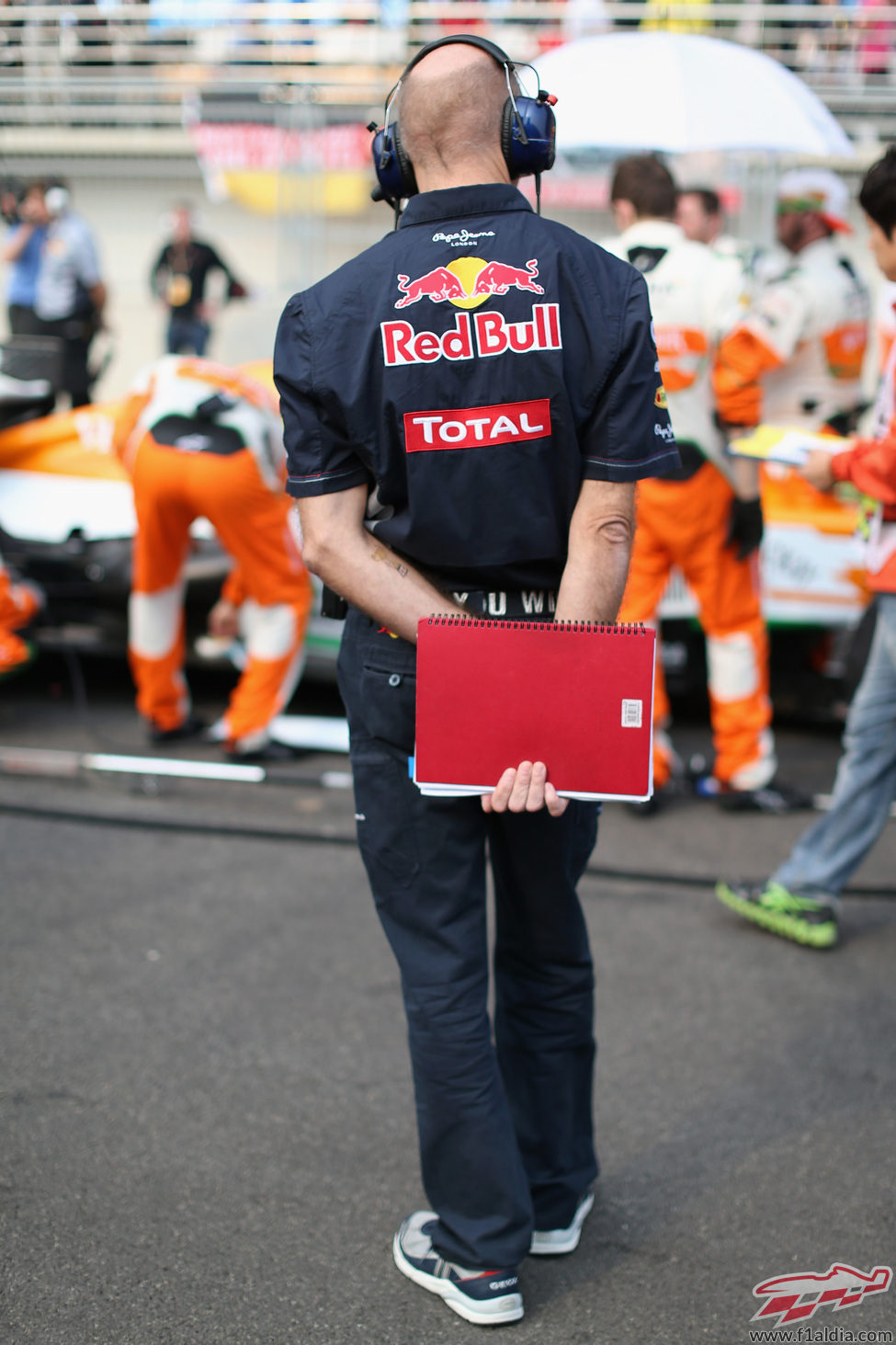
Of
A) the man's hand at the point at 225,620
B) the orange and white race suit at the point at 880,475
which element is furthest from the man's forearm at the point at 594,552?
the man's hand at the point at 225,620

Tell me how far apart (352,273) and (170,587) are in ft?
9.67

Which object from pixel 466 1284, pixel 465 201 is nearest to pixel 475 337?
pixel 465 201

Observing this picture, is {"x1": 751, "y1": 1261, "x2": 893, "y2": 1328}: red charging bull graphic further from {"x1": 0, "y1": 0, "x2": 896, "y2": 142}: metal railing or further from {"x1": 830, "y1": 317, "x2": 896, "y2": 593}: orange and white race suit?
{"x1": 0, "y1": 0, "x2": 896, "y2": 142}: metal railing

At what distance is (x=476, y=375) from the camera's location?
181 cm

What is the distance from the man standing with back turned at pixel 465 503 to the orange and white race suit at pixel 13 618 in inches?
Result: 121

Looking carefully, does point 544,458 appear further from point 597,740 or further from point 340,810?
point 340,810

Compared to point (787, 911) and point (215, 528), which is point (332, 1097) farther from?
point (215, 528)

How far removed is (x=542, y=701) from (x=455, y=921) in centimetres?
45

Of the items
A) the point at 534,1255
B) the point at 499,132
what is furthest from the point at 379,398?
the point at 534,1255

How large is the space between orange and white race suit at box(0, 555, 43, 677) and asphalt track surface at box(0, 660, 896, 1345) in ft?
2.63

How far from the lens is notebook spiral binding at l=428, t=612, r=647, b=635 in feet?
5.70

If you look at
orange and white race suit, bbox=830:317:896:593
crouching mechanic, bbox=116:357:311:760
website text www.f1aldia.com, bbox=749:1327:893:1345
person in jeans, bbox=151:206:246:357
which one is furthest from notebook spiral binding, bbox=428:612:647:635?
person in jeans, bbox=151:206:246:357

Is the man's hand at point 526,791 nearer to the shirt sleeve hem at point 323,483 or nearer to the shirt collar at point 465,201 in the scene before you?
the shirt sleeve hem at point 323,483

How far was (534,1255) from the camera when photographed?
87.0 inches
